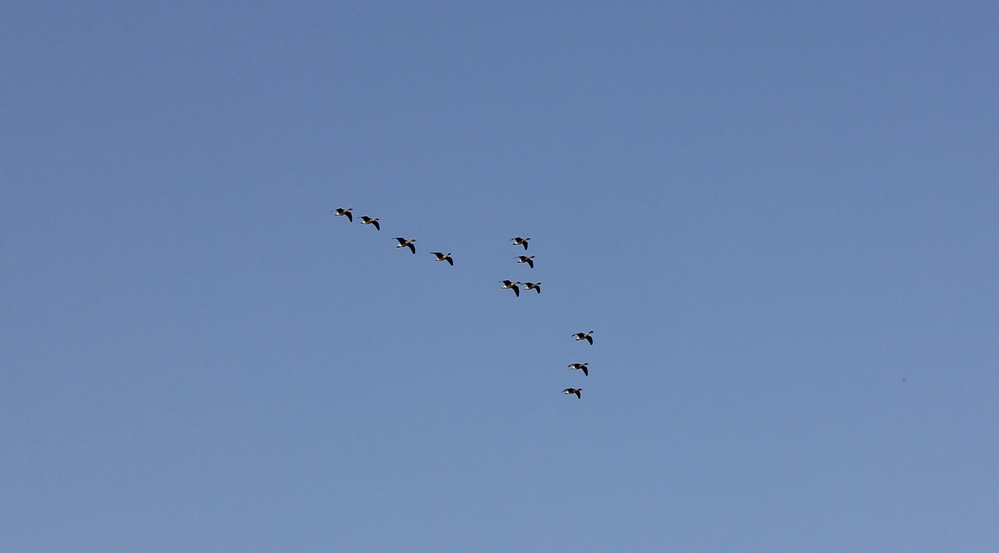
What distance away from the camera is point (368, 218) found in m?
187

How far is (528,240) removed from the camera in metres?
194

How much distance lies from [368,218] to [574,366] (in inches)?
1139

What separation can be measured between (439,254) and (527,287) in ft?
34.2

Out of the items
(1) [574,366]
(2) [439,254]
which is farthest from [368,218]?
(1) [574,366]

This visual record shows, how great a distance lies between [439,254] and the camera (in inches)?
7421

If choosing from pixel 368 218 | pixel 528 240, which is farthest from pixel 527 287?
pixel 368 218

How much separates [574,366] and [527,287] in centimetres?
1112

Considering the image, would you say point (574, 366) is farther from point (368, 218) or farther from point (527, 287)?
point (368, 218)

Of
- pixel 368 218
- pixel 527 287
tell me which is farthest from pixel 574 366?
pixel 368 218

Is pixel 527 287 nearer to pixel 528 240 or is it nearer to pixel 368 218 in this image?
pixel 528 240

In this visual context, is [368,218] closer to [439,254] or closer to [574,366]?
[439,254]

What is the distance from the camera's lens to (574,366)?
194375mm

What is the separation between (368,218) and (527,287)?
19.1 m

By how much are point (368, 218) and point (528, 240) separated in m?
19.2
